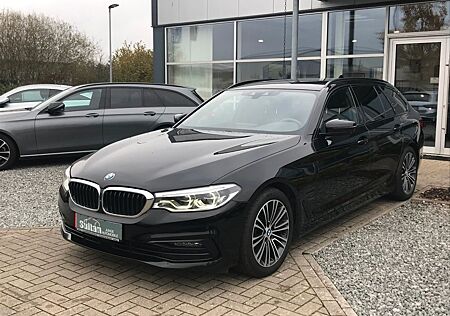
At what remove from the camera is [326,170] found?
497 centimetres

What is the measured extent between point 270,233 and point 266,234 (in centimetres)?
6

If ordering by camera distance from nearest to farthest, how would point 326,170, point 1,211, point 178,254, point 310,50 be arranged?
point 178,254 < point 326,170 < point 1,211 < point 310,50

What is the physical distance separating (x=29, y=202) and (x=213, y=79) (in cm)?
908

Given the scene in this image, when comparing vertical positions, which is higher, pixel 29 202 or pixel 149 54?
pixel 149 54

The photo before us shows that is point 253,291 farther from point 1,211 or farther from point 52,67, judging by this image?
point 52,67

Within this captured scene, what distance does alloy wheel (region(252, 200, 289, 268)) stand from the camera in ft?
13.7

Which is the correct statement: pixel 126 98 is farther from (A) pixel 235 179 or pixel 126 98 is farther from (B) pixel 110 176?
(A) pixel 235 179

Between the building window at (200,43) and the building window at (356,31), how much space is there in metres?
3.24

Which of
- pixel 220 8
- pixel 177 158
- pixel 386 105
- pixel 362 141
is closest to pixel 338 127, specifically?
pixel 362 141

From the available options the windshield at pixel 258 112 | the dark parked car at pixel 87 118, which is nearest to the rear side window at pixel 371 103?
the windshield at pixel 258 112

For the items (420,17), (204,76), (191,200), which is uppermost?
(420,17)

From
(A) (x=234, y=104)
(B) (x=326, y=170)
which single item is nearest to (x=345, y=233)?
(B) (x=326, y=170)

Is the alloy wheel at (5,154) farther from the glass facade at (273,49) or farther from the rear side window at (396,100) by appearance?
the glass facade at (273,49)

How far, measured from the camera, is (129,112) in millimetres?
10102
